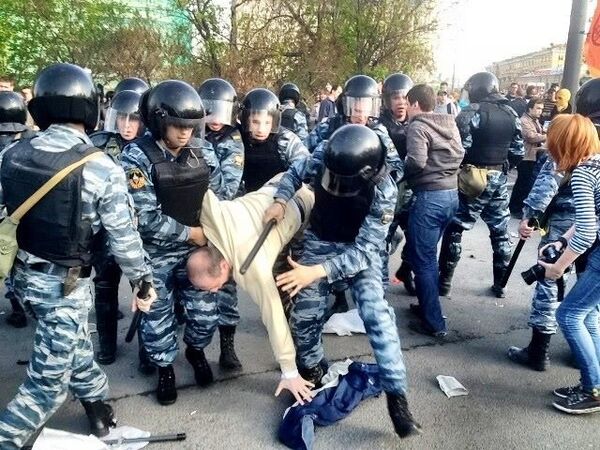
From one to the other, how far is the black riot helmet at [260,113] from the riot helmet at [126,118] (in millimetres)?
793

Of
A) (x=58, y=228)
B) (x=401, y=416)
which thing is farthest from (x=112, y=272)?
(x=401, y=416)

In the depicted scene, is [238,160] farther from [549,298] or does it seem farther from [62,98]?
[549,298]

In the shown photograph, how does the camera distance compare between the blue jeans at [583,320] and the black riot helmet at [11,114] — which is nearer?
the blue jeans at [583,320]

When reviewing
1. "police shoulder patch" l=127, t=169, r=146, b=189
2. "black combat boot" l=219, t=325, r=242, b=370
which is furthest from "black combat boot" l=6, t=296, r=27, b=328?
"police shoulder patch" l=127, t=169, r=146, b=189

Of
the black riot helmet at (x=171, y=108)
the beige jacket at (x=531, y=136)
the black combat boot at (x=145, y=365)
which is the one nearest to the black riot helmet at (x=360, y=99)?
the black riot helmet at (x=171, y=108)

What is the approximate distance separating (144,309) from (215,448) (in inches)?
33.6

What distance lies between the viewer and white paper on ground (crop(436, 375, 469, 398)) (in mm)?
3490

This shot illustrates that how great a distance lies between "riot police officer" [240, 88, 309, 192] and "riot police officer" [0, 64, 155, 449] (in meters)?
1.56

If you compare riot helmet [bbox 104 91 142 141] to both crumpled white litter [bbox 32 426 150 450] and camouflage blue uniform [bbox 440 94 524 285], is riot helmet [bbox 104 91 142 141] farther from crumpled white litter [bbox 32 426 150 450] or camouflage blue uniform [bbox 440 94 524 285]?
camouflage blue uniform [bbox 440 94 524 285]

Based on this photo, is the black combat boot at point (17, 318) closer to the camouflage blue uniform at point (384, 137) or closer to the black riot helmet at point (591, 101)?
the camouflage blue uniform at point (384, 137)

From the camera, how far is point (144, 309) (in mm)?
2719

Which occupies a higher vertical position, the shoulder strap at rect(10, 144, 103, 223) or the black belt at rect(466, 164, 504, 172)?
the shoulder strap at rect(10, 144, 103, 223)

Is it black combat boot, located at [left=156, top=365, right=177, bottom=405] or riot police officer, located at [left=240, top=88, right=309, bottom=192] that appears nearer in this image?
black combat boot, located at [left=156, top=365, right=177, bottom=405]

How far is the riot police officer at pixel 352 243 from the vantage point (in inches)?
116
